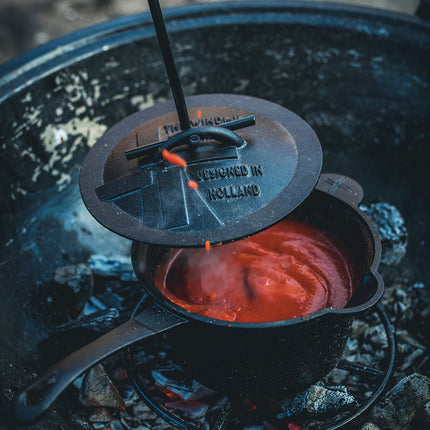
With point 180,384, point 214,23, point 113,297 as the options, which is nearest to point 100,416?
point 180,384

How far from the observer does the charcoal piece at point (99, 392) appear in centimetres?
211

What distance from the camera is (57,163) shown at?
2.80 m

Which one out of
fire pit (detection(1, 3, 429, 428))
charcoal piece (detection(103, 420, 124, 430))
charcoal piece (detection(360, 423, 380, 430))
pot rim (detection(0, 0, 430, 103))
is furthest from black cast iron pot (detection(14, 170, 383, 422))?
pot rim (detection(0, 0, 430, 103))

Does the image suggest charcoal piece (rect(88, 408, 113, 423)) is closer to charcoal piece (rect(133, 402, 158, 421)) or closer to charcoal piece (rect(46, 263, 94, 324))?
charcoal piece (rect(133, 402, 158, 421))

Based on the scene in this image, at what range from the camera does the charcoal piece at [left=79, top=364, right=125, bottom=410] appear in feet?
6.91

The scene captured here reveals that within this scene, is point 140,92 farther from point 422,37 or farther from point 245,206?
point 422,37

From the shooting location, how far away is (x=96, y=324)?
224cm

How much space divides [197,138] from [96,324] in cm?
131

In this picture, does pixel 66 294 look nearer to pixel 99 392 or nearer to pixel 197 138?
pixel 99 392

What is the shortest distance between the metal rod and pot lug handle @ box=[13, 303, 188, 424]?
33.9 inches

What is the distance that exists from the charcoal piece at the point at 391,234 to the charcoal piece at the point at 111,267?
178cm

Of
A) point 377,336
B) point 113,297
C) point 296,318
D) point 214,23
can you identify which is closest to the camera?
point 296,318

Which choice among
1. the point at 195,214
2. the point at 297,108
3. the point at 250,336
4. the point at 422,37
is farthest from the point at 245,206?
the point at 422,37

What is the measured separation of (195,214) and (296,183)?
460 millimetres
